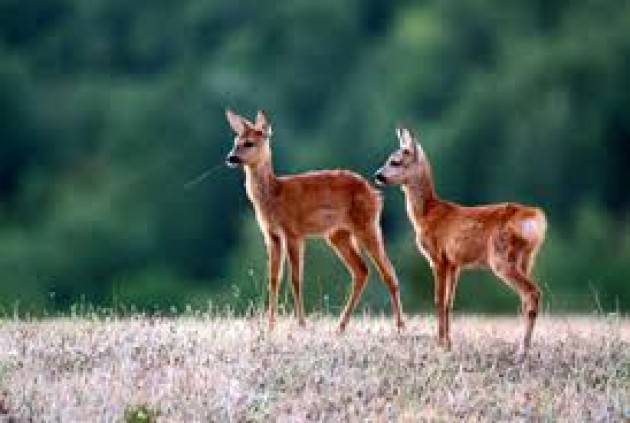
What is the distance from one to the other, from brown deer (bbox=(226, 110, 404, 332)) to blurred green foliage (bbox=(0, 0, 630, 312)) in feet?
64.2

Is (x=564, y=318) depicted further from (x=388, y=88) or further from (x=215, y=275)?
(x=388, y=88)

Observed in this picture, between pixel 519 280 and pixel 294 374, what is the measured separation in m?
1.92

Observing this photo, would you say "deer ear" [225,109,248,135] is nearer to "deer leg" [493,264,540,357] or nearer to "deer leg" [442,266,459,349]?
"deer leg" [442,266,459,349]

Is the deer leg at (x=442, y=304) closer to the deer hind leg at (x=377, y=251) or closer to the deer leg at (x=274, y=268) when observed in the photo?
the deer hind leg at (x=377, y=251)

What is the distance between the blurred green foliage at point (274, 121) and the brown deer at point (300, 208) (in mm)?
19564

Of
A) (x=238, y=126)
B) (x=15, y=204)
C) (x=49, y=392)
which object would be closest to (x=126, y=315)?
(x=238, y=126)

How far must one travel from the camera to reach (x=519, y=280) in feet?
55.7

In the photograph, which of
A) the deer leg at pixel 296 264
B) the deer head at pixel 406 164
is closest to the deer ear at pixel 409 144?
the deer head at pixel 406 164

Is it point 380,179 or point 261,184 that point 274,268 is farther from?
point 380,179

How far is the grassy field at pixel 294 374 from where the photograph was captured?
15.2 meters

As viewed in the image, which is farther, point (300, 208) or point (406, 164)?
point (300, 208)

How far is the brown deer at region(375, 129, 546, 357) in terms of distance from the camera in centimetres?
1691

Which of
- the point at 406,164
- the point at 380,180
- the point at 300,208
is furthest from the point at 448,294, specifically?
the point at 300,208

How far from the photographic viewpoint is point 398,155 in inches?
712
